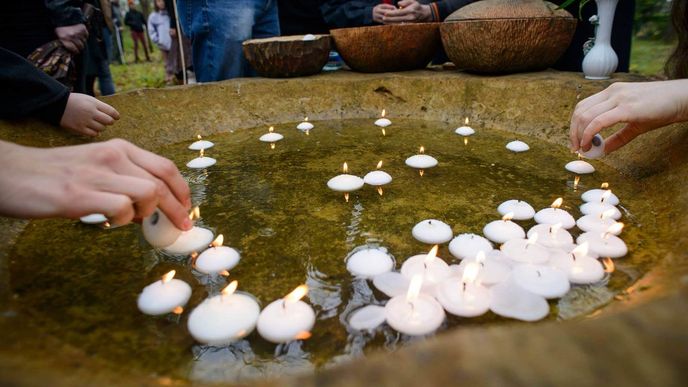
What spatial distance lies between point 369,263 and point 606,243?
2.55ft

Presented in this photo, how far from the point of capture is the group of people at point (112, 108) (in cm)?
92

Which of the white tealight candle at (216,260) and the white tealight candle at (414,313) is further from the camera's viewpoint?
the white tealight candle at (216,260)

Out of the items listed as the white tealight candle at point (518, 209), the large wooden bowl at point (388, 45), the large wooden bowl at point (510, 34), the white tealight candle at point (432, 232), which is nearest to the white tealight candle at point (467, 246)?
the white tealight candle at point (432, 232)

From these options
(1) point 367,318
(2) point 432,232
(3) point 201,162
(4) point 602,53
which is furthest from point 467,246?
(4) point 602,53

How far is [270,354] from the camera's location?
98 cm

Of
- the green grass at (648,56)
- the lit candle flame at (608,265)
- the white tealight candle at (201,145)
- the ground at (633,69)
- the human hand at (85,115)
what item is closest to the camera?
the lit candle flame at (608,265)

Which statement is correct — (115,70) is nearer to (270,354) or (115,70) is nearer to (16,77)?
(16,77)

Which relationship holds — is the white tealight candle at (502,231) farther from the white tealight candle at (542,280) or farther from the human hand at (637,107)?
the human hand at (637,107)

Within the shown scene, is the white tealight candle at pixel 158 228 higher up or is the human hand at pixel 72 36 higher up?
the human hand at pixel 72 36

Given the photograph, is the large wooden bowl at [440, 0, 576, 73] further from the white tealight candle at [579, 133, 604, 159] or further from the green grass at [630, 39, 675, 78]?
the green grass at [630, 39, 675, 78]

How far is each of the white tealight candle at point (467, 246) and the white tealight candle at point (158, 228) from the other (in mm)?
875

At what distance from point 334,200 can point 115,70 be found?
14013 millimetres

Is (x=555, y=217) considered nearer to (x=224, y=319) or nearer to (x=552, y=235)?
(x=552, y=235)

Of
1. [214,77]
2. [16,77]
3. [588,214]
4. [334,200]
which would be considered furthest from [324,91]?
[588,214]
